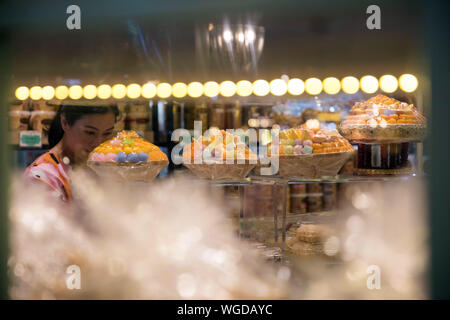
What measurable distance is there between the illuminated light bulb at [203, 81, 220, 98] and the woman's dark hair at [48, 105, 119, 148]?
Result: 3.81 feet

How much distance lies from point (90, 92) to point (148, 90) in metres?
0.74

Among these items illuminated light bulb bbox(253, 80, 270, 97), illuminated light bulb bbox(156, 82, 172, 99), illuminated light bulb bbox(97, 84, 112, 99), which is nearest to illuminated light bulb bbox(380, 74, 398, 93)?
illuminated light bulb bbox(253, 80, 270, 97)

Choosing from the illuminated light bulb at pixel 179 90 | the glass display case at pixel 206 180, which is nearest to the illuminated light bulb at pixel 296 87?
the illuminated light bulb at pixel 179 90

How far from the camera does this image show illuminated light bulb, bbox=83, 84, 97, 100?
2208 millimetres

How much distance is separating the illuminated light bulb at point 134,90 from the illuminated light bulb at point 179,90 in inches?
12.3

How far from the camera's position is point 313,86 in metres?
3.64

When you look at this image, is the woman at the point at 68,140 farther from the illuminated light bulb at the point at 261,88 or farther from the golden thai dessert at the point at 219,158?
the illuminated light bulb at the point at 261,88

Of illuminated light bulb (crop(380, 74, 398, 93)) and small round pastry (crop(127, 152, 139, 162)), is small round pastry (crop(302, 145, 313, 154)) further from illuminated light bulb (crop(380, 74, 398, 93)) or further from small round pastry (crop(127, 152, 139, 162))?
illuminated light bulb (crop(380, 74, 398, 93))

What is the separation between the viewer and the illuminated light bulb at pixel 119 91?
240cm

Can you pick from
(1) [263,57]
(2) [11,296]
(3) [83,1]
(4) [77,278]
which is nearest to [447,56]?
(3) [83,1]

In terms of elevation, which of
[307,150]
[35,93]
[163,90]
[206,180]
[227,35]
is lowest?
[206,180]

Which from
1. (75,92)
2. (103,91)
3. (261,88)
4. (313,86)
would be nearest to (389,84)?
(313,86)

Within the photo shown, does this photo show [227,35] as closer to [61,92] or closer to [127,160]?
[61,92]

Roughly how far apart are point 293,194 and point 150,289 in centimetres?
219
